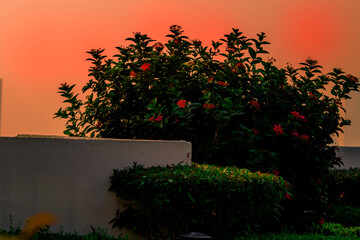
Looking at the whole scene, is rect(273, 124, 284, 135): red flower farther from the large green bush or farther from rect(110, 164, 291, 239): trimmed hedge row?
rect(110, 164, 291, 239): trimmed hedge row

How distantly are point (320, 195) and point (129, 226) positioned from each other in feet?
11.3

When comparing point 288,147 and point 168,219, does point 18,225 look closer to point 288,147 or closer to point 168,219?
point 168,219

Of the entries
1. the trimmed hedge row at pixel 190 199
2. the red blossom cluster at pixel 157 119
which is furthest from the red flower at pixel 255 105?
the trimmed hedge row at pixel 190 199

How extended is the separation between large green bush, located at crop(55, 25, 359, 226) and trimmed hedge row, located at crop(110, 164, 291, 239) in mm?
1139

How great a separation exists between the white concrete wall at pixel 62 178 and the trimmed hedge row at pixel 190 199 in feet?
0.55

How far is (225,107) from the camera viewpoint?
7195 millimetres

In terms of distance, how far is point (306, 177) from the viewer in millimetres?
7738

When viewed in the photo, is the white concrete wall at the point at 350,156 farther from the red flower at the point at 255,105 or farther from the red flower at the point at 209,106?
the red flower at the point at 209,106

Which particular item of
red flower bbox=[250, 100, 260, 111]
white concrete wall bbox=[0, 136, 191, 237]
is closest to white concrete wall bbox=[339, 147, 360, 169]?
red flower bbox=[250, 100, 260, 111]

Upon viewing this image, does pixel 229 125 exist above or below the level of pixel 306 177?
above

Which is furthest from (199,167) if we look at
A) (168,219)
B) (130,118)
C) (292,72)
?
(292,72)

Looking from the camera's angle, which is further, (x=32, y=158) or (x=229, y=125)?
(x=229, y=125)

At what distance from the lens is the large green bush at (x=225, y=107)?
726cm

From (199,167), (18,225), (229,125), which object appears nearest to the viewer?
Result: (18,225)
